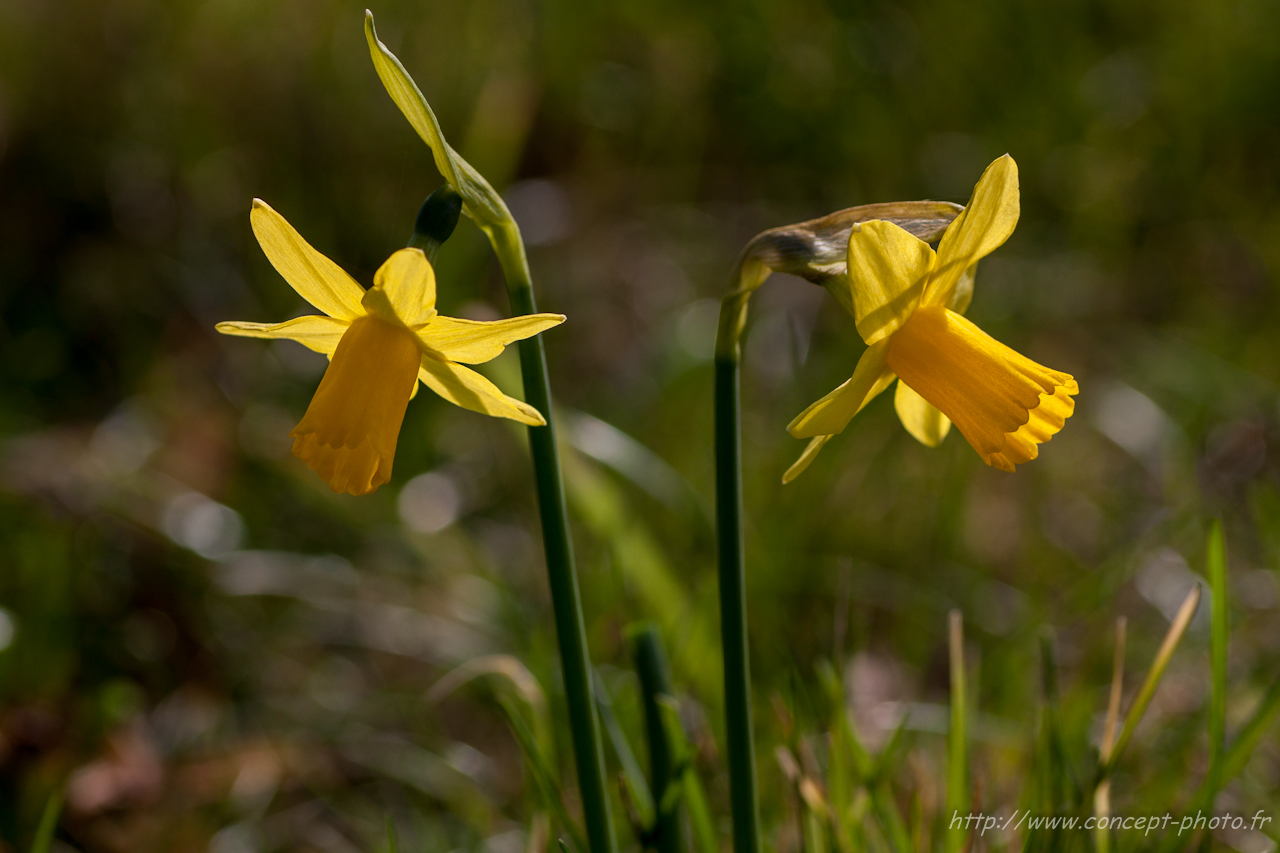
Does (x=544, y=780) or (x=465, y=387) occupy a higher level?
(x=465, y=387)

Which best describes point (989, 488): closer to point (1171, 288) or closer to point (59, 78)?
point (1171, 288)

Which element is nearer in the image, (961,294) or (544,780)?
(961,294)

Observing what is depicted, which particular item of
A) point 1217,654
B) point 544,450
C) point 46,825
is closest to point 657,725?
point 544,450

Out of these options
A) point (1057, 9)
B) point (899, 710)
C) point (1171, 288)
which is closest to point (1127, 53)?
point (1057, 9)

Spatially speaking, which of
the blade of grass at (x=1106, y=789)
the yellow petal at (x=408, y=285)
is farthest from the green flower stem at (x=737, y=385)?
the blade of grass at (x=1106, y=789)

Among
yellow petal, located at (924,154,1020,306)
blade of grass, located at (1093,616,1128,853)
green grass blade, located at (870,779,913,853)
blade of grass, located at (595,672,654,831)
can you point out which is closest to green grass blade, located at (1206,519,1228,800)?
blade of grass, located at (1093,616,1128,853)

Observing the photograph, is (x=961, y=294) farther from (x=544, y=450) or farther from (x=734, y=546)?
(x=544, y=450)

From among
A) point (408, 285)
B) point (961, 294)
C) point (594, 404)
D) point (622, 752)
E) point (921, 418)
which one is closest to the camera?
point (408, 285)
